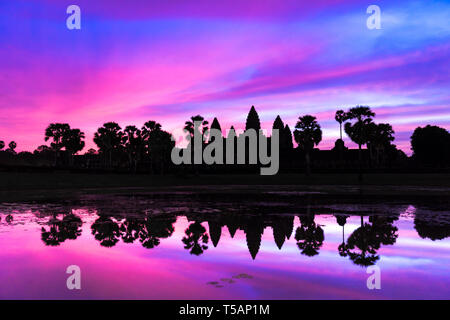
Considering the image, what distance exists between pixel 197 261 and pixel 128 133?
352 feet

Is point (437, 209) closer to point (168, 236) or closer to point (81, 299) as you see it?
point (168, 236)

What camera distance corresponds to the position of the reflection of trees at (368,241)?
11.1 metres

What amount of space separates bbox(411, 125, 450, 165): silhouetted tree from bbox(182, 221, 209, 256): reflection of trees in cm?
12497

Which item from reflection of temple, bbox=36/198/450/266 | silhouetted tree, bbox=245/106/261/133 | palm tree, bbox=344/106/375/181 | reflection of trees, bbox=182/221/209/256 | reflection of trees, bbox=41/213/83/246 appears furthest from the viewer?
silhouetted tree, bbox=245/106/261/133

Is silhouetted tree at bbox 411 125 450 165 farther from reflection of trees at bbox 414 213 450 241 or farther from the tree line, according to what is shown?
reflection of trees at bbox 414 213 450 241

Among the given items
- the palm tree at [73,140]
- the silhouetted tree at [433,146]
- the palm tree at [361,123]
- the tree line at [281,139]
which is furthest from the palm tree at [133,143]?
the silhouetted tree at [433,146]

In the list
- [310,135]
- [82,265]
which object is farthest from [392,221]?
[310,135]

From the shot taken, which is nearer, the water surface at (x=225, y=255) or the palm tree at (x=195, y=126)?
the water surface at (x=225, y=255)

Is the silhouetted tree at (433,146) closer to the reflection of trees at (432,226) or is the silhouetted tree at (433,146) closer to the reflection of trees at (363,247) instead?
the reflection of trees at (432,226)

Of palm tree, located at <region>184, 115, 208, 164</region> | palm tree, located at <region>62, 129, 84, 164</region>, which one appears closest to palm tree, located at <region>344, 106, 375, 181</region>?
palm tree, located at <region>184, 115, 208, 164</region>

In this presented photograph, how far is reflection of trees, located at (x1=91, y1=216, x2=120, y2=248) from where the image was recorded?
13531 mm

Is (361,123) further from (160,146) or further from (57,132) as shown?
(57,132)

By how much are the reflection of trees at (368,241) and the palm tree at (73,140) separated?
4968 inches

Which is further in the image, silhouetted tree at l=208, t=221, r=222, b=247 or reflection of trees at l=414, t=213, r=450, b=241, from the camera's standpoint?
reflection of trees at l=414, t=213, r=450, b=241
